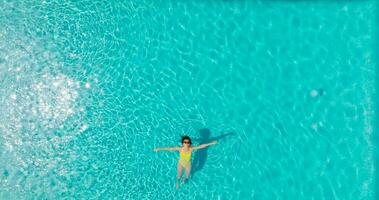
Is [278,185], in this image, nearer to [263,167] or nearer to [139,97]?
[263,167]

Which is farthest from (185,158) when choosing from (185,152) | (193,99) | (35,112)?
(35,112)

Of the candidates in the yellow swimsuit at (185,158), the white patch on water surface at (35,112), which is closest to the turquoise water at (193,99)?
the white patch on water surface at (35,112)

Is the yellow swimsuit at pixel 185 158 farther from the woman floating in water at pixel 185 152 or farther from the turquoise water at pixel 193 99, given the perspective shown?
the turquoise water at pixel 193 99

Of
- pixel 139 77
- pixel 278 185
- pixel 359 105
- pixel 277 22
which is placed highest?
pixel 277 22

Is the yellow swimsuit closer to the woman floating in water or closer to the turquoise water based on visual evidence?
the woman floating in water

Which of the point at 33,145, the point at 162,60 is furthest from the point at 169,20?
the point at 33,145

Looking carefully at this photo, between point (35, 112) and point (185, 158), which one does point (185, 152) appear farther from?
point (35, 112)
